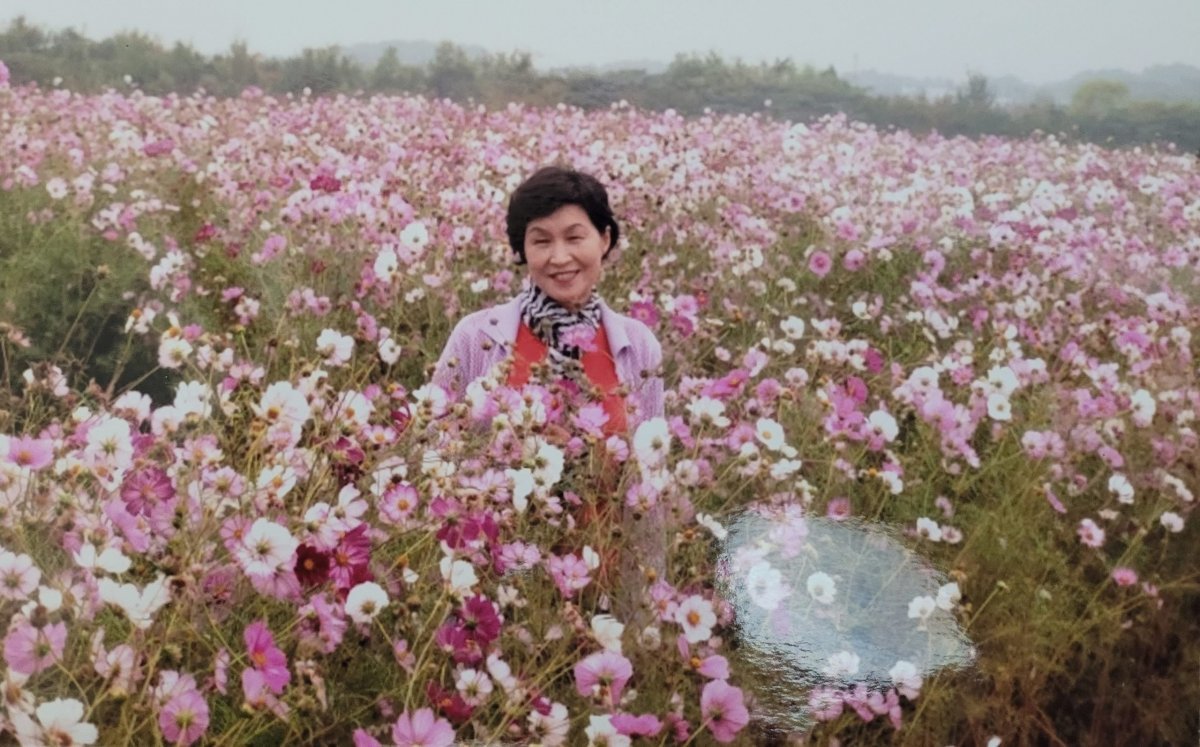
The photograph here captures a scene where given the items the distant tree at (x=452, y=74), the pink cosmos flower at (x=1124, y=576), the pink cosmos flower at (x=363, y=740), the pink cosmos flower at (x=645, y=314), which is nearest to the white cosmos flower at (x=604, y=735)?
the pink cosmos flower at (x=363, y=740)

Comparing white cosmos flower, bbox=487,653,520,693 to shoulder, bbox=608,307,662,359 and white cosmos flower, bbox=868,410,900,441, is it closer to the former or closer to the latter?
shoulder, bbox=608,307,662,359

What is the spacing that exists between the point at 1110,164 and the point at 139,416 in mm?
5031

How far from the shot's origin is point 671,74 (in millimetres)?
5043

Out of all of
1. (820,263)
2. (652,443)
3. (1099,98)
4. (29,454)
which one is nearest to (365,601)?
(29,454)

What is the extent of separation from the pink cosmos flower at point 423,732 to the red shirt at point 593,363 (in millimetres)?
892

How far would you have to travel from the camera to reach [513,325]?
7.19 ft

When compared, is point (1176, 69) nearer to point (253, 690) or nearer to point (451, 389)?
point (451, 389)

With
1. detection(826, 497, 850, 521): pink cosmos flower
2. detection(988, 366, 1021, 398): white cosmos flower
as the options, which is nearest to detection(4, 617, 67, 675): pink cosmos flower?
detection(826, 497, 850, 521): pink cosmos flower

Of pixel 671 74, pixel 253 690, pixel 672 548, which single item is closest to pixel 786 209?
pixel 671 74

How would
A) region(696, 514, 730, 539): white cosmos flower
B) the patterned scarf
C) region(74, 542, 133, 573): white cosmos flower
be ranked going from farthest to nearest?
the patterned scarf
region(696, 514, 730, 539): white cosmos flower
region(74, 542, 133, 573): white cosmos flower

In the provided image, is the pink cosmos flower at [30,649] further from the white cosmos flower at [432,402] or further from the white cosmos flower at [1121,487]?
the white cosmos flower at [1121,487]

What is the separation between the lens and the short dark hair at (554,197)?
7.12ft

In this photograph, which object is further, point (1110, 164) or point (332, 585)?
point (1110, 164)

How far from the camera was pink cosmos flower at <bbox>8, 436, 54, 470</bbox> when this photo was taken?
1.30 meters
